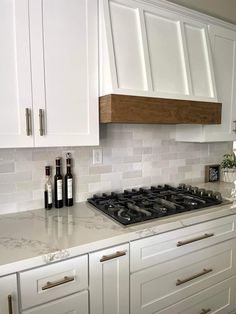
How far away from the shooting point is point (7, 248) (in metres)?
1.10

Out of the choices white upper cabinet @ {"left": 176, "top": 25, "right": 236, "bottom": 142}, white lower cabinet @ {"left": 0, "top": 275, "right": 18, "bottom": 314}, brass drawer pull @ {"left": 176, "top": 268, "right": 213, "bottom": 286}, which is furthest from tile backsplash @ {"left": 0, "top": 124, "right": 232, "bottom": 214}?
brass drawer pull @ {"left": 176, "top": 268, "right": 213, "bottom": 286}

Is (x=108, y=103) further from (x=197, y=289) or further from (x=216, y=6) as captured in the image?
(x=197, y=289)

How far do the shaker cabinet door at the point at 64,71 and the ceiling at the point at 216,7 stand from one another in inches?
28.2

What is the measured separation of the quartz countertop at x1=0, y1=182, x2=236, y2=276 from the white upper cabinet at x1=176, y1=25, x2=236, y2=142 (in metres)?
0.64

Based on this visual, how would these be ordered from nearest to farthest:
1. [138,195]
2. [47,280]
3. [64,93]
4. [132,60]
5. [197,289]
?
[47,280]
[64,93]
[132,60]
[197,289]
[138,195]

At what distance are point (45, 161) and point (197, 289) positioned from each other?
1.34 metres

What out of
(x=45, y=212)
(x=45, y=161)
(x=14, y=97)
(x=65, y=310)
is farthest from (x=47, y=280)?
(x=14, y=97)

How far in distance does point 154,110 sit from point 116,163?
1.96 ft

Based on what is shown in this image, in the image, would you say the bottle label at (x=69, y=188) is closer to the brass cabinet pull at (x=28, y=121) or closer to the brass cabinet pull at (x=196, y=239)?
the brass cabinet pull at (x=28, y=121)

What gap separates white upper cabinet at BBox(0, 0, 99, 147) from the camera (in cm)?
121

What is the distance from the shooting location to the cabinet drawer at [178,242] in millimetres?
1340

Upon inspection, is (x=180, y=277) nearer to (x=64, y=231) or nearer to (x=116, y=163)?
(x=64, y=231)

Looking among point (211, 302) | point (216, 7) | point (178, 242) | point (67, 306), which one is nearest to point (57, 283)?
point (67, 306)

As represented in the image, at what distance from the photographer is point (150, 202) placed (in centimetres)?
170
